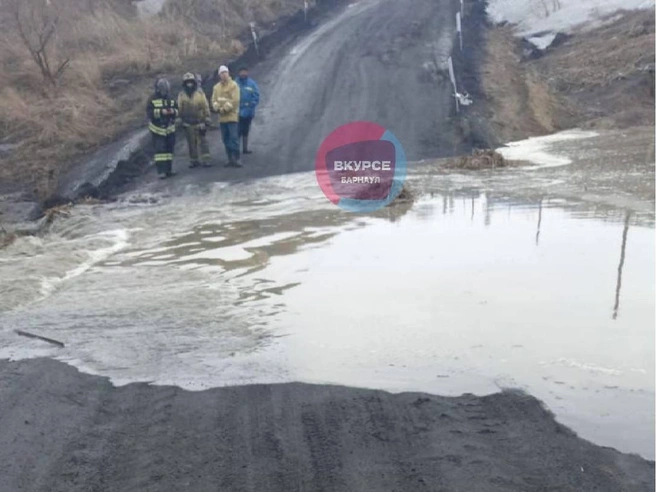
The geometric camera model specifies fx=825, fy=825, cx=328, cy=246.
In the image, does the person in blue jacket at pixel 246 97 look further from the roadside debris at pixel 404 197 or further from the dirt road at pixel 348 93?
the roadside debris at pixel 404 197

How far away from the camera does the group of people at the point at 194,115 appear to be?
14.0 meters

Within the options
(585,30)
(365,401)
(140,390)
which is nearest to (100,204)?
(140,390)

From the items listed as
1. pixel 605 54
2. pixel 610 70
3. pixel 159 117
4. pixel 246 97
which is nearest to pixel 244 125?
pixel 246 97

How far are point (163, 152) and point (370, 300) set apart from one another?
814cm

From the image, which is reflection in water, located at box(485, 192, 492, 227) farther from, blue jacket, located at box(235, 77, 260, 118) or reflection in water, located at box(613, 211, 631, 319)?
blue jacket, located at box(235, 77, 260, 118)

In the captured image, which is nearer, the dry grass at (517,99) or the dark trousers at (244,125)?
the dark trousers at (244,125)

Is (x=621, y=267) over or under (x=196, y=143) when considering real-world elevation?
under

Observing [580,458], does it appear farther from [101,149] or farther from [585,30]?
[585,30]

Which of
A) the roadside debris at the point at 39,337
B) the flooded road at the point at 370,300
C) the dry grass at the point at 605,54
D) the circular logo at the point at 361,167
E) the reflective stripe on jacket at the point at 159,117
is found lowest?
the roadside debris at the point at 39,337

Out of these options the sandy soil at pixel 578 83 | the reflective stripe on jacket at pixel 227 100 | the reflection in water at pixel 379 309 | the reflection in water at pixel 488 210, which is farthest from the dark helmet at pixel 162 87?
the sandy soil at pixel 578 83

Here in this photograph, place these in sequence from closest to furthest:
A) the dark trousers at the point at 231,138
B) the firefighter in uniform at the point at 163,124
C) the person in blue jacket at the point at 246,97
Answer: the firefighter in uniform at the point at 163,124 < the dark trousers at the point at 231,138 < the person in blue jacket at the point at 246,97

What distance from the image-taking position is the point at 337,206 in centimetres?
1153

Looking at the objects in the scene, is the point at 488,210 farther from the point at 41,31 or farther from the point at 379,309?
the point at 41,31

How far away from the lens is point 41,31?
2022 centimetres
